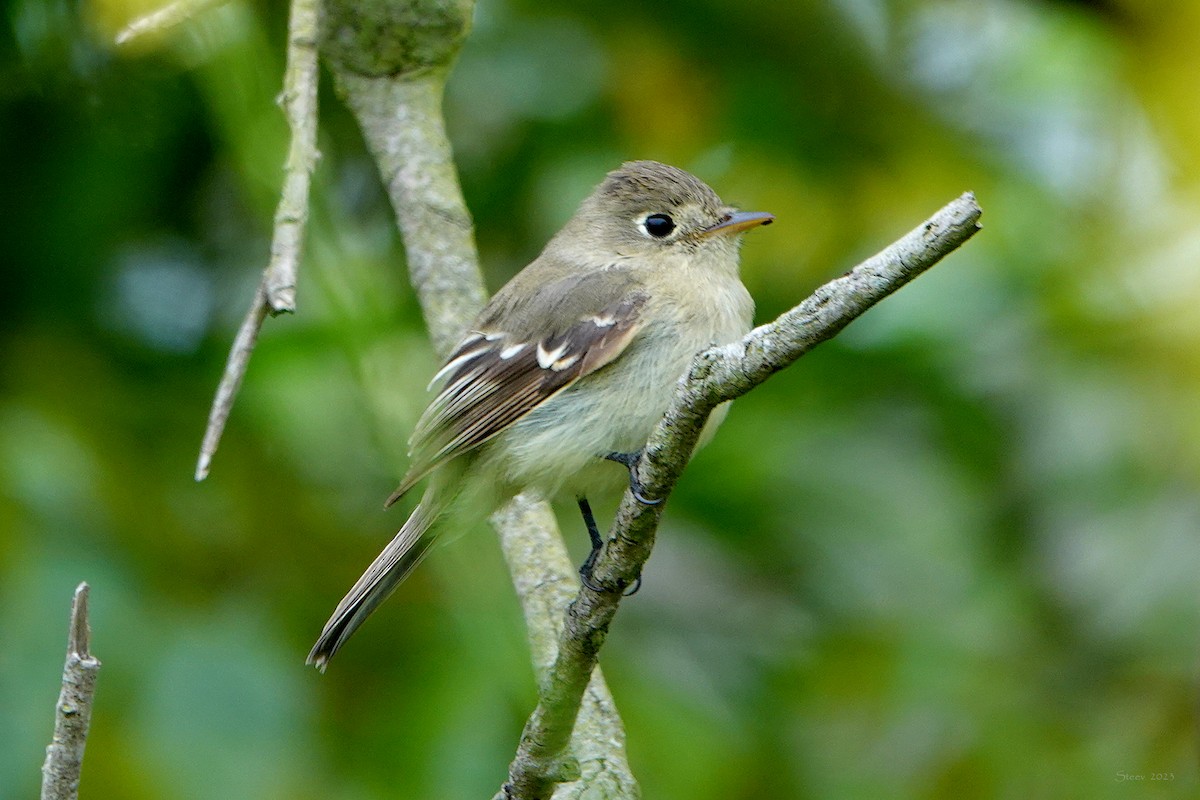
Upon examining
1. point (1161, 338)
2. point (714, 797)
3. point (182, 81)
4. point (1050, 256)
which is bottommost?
point (714, 797)

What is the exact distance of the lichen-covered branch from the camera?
359 centimetres

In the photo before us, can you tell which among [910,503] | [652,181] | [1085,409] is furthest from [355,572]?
[1085,409]

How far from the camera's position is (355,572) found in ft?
11.7

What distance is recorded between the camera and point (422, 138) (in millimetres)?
3672

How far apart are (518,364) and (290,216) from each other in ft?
2.75

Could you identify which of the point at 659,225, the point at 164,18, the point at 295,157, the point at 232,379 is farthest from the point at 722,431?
the point at 164,18

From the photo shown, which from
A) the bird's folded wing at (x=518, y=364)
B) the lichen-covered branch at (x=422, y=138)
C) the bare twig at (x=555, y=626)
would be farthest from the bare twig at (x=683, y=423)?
the lichen-covered branch at (x=422, y=138)

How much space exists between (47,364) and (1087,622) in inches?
119

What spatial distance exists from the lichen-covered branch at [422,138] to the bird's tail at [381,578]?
254 mm

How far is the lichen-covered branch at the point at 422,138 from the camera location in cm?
359

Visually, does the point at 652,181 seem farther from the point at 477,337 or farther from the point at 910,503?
the point at 910,503

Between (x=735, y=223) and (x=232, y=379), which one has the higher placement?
(x=735, y=223)

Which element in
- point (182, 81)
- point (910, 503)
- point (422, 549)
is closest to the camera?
point (422, 549)

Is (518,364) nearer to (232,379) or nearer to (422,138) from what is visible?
(422,138)
